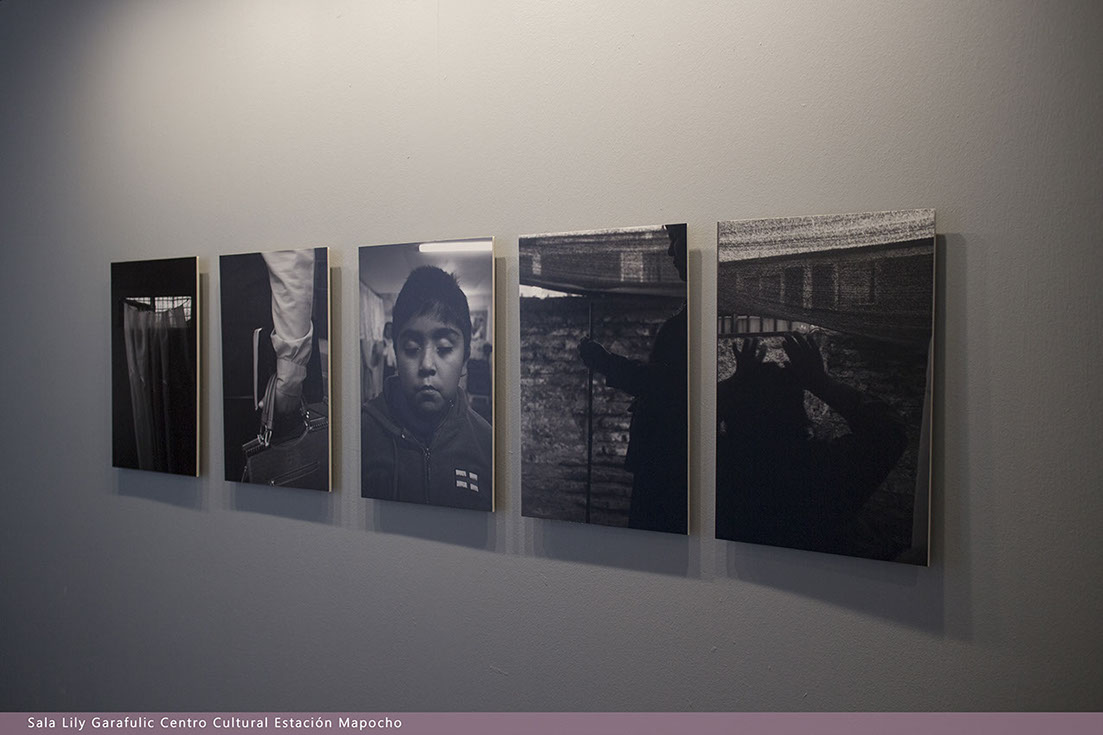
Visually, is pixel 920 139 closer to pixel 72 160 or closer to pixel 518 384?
pixel 518 384

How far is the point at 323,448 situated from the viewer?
1966mm

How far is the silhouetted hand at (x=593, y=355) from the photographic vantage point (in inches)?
64.4

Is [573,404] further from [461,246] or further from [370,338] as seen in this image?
[370,338]

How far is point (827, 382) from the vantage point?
4.75 feet

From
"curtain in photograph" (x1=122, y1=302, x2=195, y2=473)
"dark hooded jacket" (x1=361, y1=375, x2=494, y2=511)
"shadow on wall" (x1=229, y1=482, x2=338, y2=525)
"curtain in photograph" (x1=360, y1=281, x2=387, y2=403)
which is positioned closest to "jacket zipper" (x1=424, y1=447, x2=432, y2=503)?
"dark hooded jacket" (x1=361, y1=375, x2=494, y2=511)

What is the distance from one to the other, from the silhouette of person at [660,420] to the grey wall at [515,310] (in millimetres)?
45

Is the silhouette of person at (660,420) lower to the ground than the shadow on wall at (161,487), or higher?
higher

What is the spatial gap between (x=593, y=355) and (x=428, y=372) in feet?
1.33

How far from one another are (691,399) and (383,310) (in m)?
0.75

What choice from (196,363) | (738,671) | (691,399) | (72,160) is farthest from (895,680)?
(72,160)

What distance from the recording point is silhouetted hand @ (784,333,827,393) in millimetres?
1452
